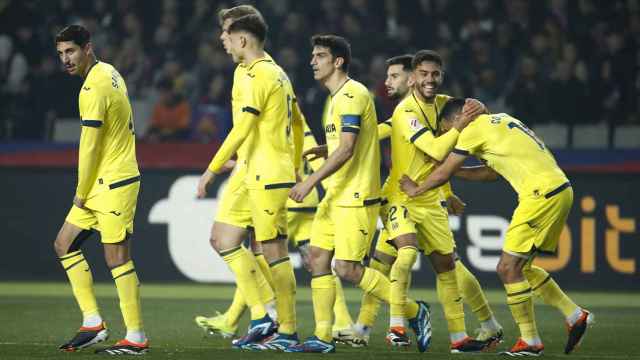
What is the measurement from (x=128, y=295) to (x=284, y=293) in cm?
116

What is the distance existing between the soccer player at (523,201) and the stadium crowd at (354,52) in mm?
7150

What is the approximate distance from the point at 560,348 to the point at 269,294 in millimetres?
2292

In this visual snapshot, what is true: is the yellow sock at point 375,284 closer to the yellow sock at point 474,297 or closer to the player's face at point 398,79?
the yellow sock at point 474,297

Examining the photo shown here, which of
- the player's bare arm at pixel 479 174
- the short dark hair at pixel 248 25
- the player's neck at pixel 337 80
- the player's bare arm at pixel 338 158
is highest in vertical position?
the short dark hair at pixel 248 25

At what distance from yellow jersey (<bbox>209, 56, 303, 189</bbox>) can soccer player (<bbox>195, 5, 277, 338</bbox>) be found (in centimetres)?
8

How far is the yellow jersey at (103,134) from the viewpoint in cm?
848

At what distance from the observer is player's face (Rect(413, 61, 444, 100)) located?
9273 millimetres

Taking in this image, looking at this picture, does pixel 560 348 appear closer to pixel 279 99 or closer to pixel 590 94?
pixel 279 99

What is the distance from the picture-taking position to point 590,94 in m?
17.0

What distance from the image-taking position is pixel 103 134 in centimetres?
864

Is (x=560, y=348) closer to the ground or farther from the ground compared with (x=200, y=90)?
closer to the ground

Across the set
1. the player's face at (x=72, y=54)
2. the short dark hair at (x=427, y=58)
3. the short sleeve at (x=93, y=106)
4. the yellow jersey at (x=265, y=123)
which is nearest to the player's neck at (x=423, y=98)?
the short dark hair at (x=427, y=58)

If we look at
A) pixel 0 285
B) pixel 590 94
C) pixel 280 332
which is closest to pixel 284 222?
pixel 280 332

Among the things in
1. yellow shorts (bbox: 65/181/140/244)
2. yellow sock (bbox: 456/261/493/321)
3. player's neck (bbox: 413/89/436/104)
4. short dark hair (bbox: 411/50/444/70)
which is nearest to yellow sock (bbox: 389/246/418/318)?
yellow sock (bbox: 456/261/493/321)
